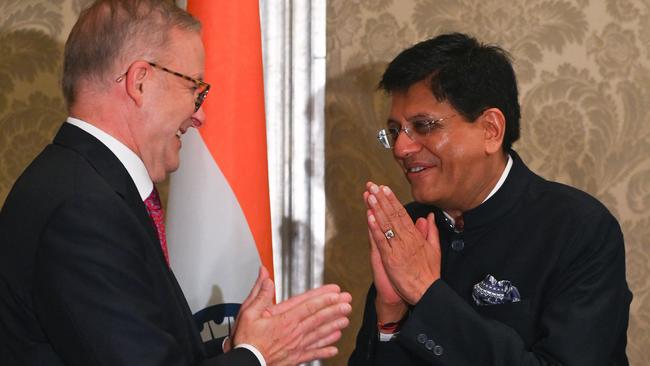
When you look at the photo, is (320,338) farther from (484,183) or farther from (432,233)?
(484,183)

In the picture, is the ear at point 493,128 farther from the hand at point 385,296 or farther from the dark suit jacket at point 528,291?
the hand at point 385,296

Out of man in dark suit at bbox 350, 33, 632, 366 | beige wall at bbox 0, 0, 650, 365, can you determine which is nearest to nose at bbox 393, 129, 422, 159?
man in dark suit at bbox 350, 33, 632, 366

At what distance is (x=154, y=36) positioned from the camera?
5.45ft

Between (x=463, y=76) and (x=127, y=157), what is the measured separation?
863 mm

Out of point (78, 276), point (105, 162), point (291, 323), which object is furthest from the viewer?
point (291, 323)

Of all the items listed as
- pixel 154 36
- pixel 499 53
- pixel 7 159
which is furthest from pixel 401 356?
pixel 7 159

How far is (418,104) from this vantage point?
7.03ft

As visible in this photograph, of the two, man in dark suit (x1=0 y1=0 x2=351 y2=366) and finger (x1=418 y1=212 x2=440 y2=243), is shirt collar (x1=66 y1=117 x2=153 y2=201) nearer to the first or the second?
man in dark suit (x1=0 y1=0 x2=351 y2=366)

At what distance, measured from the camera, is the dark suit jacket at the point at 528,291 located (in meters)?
1.89

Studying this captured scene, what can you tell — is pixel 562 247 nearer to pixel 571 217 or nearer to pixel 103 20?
pixel 571 217

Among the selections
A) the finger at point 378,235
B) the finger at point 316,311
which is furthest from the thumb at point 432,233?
the finger at point 316,311

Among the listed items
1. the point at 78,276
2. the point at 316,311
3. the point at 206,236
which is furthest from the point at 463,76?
the point at 78,276

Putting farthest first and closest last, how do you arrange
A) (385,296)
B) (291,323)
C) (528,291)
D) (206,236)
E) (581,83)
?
(581,83), (206,236), (385,296), (528,291), (291,323)

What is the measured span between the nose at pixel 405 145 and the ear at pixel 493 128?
0.53ft
